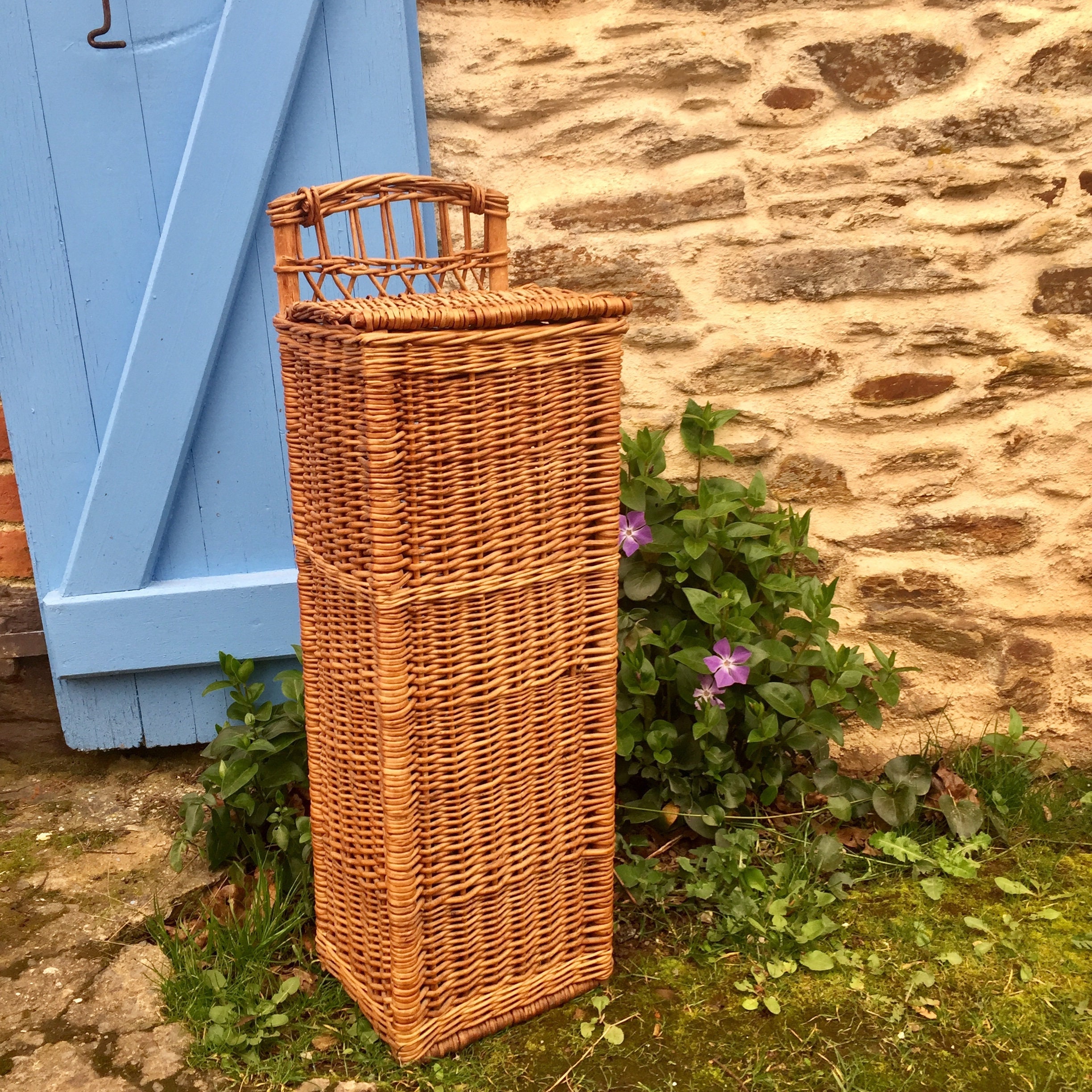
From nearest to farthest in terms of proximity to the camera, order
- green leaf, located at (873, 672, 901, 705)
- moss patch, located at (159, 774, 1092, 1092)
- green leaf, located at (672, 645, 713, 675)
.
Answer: moss patch, located at (159, 774, 1092, 1092) < green leaf, located at (672, 645, 713, 675) < green leaf, located at (873, 672, 901, 705)

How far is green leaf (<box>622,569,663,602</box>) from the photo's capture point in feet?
7.06

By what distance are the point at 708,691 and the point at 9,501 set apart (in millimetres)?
1593

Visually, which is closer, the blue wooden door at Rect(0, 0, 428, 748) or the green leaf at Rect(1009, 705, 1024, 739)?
the blue wooden door at Rect(0, 0, 428, 748)

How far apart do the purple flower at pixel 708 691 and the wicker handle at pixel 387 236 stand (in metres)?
0.89

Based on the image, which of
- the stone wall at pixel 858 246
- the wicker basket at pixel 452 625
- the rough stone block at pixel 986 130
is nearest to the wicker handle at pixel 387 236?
the wicker basket at pixel 452 625

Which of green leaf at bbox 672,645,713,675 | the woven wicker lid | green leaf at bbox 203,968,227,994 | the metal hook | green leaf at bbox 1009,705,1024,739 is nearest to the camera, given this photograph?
the woven wicker lid

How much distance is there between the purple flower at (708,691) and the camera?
6.81ft

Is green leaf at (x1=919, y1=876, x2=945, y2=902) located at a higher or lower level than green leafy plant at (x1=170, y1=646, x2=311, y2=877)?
lower

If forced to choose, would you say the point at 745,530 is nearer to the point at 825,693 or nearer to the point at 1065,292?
the point at 825,693

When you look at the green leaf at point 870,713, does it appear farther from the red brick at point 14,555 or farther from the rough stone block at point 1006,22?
the red brick at point 14,555

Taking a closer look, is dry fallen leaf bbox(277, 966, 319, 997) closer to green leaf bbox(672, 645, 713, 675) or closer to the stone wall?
green leaf bbox(672, 645, 713, 675)

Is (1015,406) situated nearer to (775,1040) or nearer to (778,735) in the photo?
(778,735)

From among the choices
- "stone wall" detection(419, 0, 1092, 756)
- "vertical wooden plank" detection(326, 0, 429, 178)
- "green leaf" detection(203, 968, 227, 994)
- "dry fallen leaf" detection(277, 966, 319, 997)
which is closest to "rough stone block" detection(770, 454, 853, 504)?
"stone wall" detection(419, 0, 1092, 756)

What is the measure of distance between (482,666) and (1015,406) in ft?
4.53
